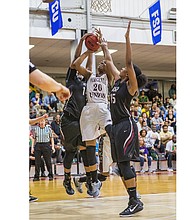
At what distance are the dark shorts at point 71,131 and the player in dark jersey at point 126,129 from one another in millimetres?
795

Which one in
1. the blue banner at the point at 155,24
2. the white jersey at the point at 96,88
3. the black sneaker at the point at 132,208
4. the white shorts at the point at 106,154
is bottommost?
the black sneaker at the point at 132,208

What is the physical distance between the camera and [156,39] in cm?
1030

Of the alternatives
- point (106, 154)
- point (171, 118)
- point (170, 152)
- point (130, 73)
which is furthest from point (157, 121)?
point (130, 73)

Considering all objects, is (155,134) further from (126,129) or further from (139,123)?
(126,129)

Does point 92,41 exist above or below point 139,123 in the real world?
above

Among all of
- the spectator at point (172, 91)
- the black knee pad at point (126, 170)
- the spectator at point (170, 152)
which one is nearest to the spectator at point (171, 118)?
the spectator at point (170, 152)

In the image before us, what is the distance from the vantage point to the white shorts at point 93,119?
5074 millimetres

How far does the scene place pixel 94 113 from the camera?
511 cm

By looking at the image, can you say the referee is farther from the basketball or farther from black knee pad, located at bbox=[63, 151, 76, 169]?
the basketball

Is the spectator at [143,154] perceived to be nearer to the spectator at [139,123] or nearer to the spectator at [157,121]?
the spectator at [139,123]

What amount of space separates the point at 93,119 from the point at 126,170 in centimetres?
102
